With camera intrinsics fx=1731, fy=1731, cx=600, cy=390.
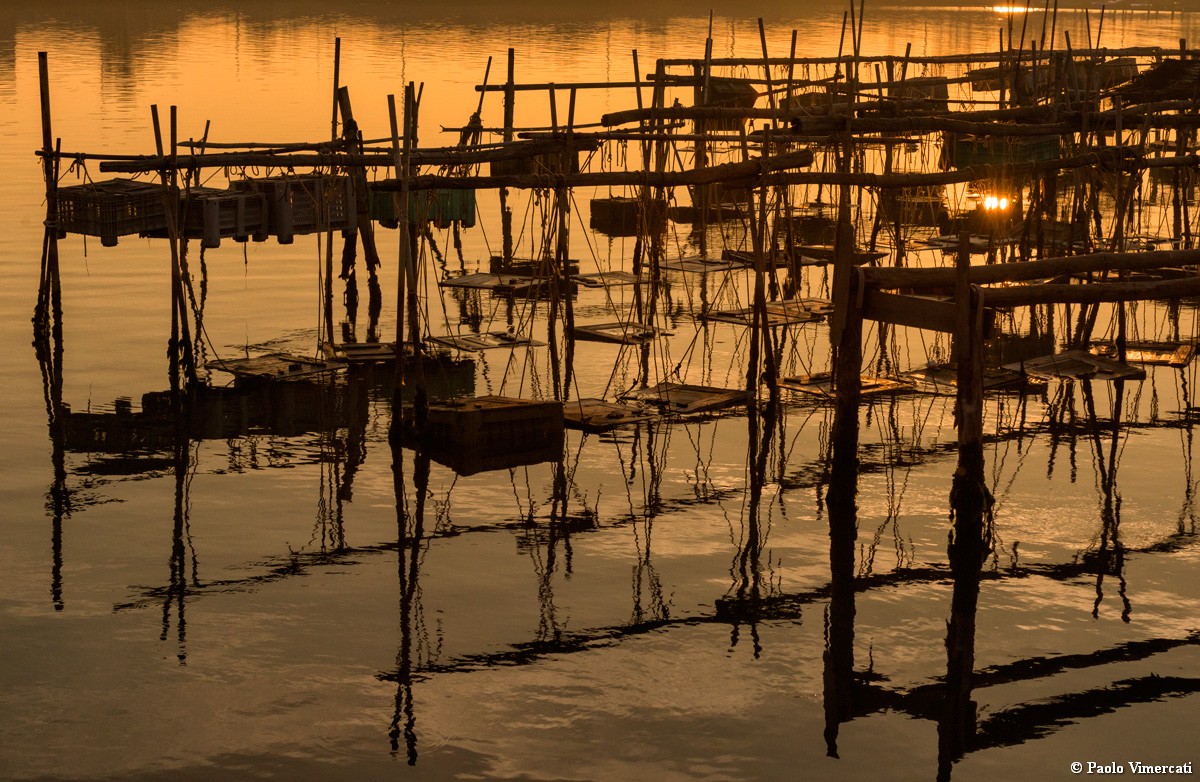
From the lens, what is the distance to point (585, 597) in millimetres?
15789

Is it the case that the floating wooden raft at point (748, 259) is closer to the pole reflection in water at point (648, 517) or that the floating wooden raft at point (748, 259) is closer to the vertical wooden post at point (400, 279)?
the pole reflection in water at point (648, 517)

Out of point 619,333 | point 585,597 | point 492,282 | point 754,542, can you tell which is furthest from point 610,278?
point 585,597

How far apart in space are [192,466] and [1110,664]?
1087 centimetres

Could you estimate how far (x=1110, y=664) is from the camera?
1419 cm

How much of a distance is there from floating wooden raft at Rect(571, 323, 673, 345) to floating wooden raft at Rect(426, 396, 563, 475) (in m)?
2.98

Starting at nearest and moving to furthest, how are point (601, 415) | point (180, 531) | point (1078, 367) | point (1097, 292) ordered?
point (180, 531), point (1097, 292), point (601, 415), point (1078, 367)

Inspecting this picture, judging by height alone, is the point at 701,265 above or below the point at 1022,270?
below

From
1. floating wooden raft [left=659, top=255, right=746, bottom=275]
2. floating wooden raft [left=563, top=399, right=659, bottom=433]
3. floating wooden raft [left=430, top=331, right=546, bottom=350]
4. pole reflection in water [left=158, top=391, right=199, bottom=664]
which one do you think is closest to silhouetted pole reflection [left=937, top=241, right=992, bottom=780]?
floating wooden raft [left=563, top=399, right=659, bottom=433]

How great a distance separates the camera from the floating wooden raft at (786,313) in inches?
990

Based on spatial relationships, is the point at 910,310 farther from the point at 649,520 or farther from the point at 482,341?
the point at 482,341

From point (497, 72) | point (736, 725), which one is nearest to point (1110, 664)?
point (736, 725)

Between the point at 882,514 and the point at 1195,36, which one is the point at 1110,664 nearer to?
Answer: the point at 882,514

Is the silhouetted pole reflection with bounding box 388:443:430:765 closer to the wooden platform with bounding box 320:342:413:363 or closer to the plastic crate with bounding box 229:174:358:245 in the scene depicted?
the wooden platform with bounding box 320:342:413:363

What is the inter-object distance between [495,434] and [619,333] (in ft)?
23.4
